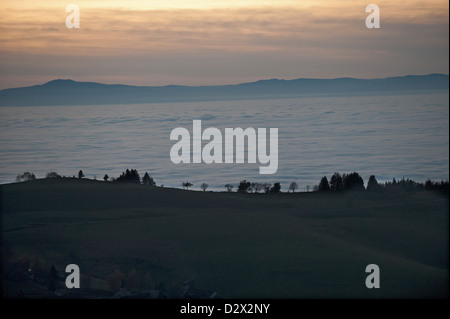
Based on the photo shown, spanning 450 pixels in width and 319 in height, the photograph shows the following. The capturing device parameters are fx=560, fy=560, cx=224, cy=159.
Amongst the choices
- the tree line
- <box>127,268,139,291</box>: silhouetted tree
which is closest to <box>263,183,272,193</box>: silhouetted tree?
the tree line

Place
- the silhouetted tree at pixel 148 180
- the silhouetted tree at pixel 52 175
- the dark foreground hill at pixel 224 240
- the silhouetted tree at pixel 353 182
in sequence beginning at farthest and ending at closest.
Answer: the silhouetted tree at pixel 148 180 < the silhouetted tree at pixel 52 175 < the silhouetted tree at pixel 353 182 < the dark foreground hill at pixel 224 240

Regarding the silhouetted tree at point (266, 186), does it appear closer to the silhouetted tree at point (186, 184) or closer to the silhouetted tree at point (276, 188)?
the silhouetted tree at point (276, 188)

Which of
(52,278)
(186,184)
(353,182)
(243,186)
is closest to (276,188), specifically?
(243,186)

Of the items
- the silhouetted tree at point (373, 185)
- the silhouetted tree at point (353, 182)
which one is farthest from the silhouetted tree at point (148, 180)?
the silhouetted tree at point (373, 185)

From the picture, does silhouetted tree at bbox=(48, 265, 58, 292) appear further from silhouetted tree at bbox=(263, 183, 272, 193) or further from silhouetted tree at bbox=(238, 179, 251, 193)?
silhouetted tree at bbox=(263, 183, 272, 193)

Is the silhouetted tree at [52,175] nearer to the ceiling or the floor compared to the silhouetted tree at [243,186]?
nearer to the ceiling
